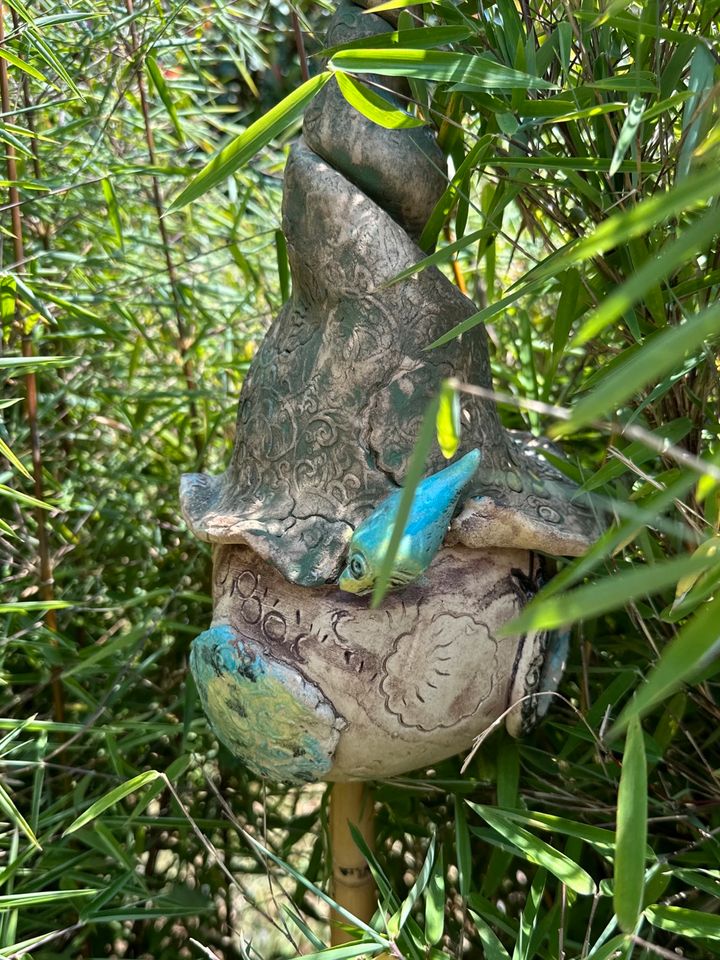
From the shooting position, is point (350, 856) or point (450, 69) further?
point (350, 856)

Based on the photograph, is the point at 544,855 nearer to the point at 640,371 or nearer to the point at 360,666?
the point at 360,666

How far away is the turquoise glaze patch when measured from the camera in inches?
32.0

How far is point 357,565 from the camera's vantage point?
77cm

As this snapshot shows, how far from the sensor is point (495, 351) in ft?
4.51

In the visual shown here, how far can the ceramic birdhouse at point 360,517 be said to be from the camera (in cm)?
82

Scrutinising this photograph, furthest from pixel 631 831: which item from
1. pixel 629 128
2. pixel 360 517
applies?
pixel 629 128

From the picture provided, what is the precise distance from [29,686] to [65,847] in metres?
0.25

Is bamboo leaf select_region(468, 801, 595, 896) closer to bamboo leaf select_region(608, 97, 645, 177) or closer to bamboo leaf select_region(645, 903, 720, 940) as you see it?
bamboo leaf select_region(645, 903, 720, 940)

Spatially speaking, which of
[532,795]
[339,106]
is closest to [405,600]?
[532,795]

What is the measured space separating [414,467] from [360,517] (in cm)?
30

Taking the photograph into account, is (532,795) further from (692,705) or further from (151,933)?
(151,933)

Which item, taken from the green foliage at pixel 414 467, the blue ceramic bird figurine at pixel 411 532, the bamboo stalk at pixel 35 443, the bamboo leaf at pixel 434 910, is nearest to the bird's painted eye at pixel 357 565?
the blue ceramic bird figurine at pixel 411 532

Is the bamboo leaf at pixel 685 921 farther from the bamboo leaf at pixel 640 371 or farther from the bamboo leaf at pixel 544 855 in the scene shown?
the bamboo leaf at pixel 640 371

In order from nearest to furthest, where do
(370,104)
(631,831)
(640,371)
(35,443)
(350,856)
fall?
(640,371), (631,831), (370,104), (350,856), (35,443)
